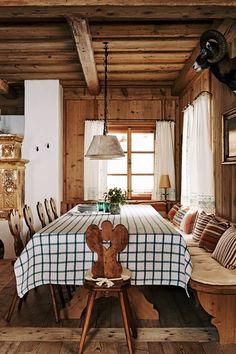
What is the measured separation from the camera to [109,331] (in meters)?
3.39

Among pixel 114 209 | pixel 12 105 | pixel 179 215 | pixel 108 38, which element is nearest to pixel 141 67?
pixel 108 38

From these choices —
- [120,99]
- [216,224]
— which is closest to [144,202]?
[120,99]

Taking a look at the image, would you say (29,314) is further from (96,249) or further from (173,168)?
(173,168)

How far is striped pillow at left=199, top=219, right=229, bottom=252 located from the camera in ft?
13.6

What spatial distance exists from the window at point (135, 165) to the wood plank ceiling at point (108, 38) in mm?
916

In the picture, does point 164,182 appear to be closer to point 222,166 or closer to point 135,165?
point 135,165

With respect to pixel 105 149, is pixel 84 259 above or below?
below

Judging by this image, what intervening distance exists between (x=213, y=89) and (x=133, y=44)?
3.69ft

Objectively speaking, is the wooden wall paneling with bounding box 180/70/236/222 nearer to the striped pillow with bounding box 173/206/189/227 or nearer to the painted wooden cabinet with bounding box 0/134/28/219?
the striped pillow with bounding box 173/206/189/227

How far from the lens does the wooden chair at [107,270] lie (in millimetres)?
2896

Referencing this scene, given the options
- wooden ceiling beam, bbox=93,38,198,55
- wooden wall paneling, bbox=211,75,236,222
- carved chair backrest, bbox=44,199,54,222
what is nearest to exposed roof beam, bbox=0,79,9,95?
wooden ceiling beam, bbox=93,38,198,55

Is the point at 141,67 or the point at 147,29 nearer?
the point at 147,29

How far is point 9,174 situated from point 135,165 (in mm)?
2135

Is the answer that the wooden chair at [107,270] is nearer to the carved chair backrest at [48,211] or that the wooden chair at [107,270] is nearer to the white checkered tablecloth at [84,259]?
the white checkered tablecloth at [84,259]
